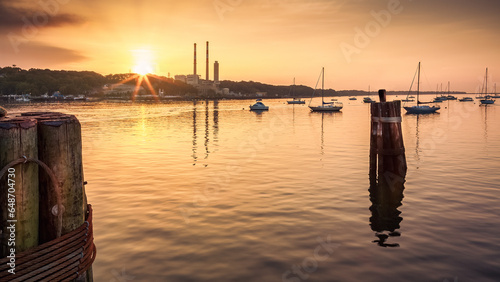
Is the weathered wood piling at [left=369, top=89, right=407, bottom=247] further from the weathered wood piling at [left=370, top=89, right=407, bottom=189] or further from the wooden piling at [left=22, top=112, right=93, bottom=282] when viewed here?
the wooden piling at [left=22, top=112, right=93, bottom=282]

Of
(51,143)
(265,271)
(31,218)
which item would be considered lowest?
(265,271)

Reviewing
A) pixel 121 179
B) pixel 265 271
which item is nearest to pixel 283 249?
pixel 265 271

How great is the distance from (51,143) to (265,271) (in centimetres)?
570

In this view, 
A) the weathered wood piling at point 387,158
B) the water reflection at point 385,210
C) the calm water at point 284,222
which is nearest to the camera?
the calm water at point 284,222

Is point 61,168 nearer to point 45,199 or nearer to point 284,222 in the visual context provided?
point 45,199

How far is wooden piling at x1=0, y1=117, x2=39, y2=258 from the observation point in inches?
173

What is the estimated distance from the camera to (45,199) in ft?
16.1

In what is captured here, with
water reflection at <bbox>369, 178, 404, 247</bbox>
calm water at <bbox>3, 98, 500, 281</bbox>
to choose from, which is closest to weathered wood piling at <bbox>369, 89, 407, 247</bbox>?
water reflection at <bbox>369, 178, 404, 247</bbox>

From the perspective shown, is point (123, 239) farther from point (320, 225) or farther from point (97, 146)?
point (97, 146)

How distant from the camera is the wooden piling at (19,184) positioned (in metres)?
4.39

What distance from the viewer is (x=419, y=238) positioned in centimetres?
1083

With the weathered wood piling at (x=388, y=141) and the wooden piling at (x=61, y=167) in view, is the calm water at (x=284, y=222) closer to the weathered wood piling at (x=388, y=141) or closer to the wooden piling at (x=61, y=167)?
the weathered wood piling at (x=388, y=141)

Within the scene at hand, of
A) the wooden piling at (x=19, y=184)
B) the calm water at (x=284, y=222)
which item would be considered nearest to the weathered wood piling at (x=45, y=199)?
the wooden piling at (x=19, y=184)

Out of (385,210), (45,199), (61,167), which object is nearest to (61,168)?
(61,167)
